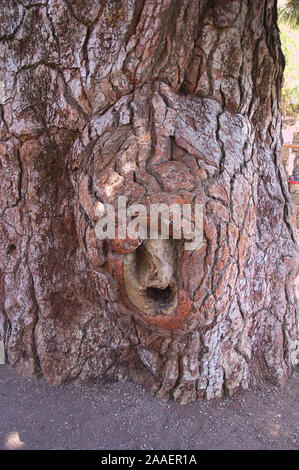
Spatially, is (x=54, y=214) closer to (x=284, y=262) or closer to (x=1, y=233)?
(x=1, y=233)

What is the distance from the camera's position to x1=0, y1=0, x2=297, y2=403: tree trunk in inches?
60.8

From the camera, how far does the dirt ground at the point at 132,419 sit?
155 cm

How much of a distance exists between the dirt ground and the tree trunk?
8cm

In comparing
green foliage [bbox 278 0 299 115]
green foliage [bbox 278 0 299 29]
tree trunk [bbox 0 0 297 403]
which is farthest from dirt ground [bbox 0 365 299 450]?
green foliage [bbox 278 0 299 115]

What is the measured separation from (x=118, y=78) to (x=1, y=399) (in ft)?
5.90

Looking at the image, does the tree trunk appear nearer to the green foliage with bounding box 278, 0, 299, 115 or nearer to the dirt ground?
the dirt ground

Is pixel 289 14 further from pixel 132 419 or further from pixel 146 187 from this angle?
pixel 132 419

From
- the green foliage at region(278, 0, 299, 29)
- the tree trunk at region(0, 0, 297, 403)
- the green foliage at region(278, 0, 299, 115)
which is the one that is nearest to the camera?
the tree trunk at region(0, 0, 297, 403)

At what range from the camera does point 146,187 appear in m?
1.47

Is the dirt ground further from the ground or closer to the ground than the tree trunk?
closer to the ground

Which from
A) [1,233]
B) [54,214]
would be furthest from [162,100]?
[1,233]

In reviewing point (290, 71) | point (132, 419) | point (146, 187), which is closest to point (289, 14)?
point (290, 71)

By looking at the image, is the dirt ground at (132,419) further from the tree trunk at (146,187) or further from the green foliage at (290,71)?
the green foliage at (290,71)

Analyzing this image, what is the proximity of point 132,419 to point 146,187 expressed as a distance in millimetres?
1158
